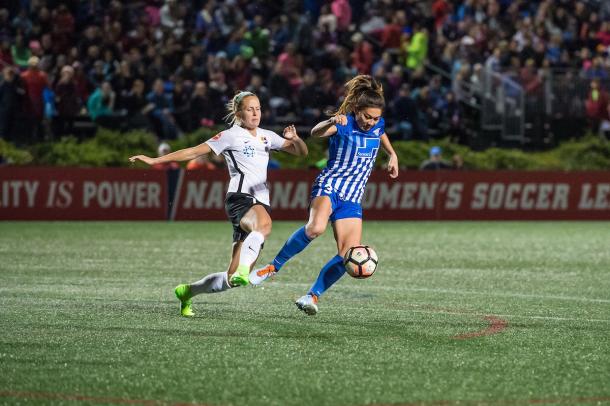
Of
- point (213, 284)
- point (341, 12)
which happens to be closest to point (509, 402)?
point (213, 284)

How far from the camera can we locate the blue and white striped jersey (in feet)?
34.0

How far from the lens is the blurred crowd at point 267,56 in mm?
24156

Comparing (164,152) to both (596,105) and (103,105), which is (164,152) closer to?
(103,105)

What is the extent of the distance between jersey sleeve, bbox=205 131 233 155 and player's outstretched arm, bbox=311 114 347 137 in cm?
74

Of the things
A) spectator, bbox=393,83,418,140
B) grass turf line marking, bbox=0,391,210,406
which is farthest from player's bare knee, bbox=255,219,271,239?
spectator, bbox=393,83,418,140

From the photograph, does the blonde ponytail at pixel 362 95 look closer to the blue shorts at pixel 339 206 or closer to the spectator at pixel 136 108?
the blue shorts at pixel 339 206

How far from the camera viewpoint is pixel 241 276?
9570 millimetres

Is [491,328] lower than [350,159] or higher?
lower

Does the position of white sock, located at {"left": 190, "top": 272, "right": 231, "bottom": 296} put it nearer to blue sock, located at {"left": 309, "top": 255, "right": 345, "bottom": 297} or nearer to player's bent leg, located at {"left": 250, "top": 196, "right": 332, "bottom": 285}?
player's bent leg, located at {"left": 250, "top": 196, "right": 332, "bottom": 285}

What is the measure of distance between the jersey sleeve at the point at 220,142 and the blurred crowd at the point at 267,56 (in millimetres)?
13696

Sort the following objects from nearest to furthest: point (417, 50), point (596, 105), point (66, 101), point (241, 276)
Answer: point (241, 276) → point (66, 101) → point (596, 105) → point (417, 50)

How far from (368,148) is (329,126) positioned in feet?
1.53

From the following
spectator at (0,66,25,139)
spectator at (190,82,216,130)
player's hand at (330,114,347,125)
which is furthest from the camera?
spectator at (190,82,216,130)

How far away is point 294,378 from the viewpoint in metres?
7.17
